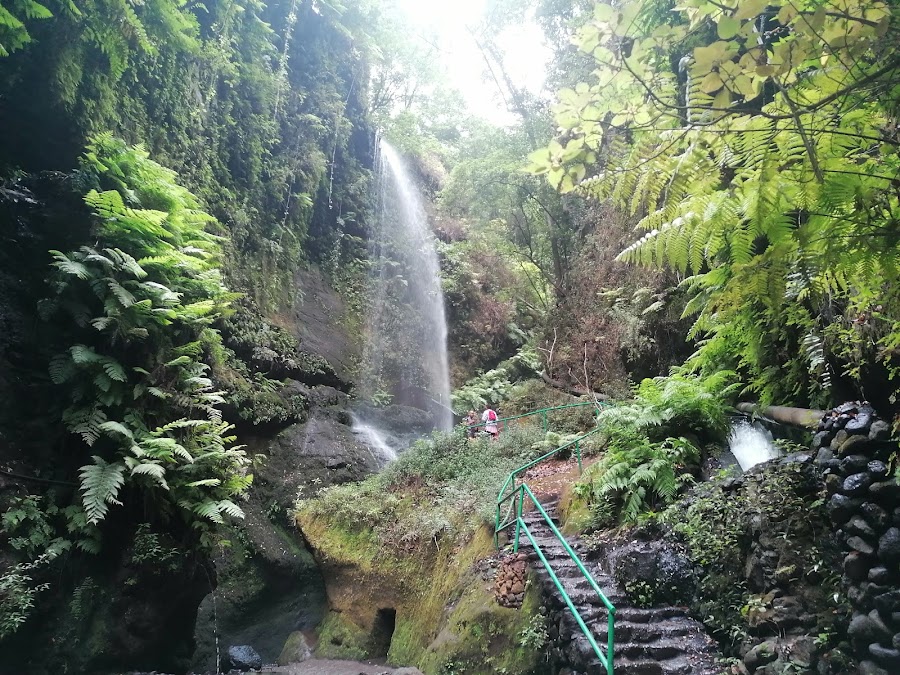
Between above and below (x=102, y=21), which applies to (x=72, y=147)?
below

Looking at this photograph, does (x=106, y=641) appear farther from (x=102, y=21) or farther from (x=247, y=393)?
(x=102, y=21)

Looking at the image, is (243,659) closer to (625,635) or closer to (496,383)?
(625,635)

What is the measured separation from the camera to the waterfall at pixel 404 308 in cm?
1641

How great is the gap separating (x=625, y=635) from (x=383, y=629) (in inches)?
197

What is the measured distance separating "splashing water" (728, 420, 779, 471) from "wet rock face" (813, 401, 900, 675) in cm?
159

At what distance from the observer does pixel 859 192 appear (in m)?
1.93

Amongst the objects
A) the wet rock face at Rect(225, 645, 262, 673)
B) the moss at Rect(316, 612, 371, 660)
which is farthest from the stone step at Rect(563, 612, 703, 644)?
the wet rock face at Rect(225, 645, 262, 673)

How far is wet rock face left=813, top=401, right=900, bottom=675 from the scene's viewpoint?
11.0ft

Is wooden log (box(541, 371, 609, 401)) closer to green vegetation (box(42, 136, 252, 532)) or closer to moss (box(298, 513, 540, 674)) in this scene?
moss (box(298, 513, 540, 674))

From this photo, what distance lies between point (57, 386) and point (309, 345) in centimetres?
772

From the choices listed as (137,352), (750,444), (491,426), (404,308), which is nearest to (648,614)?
(750,444)

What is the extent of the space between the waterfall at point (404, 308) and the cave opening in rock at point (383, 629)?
7.17m

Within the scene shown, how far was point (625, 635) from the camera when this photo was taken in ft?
15.2

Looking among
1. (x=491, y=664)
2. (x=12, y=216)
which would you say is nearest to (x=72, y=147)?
(x=12, y=216)
